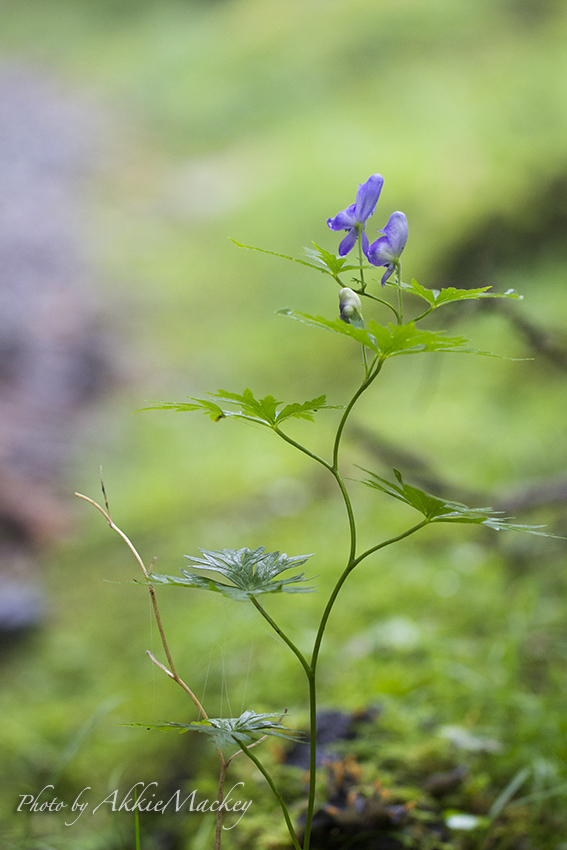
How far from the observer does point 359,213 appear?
0.45 meters

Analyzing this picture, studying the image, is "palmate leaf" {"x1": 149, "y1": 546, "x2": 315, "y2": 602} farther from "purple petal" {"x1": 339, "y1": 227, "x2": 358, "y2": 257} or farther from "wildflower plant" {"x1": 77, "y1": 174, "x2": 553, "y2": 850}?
"purple petal" {"x1": 339, "y1": 227, "x2": 358, "y2": 257}

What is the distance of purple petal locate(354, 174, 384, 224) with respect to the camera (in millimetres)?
437

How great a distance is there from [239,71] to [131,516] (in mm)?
3590

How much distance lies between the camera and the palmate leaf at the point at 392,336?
1.22 feet

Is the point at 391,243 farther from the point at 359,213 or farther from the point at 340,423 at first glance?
the point at 340,423

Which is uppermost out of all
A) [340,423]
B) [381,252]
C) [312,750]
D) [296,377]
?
[381,252]

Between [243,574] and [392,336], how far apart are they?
0.64 ft

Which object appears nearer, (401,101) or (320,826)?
(320,826)

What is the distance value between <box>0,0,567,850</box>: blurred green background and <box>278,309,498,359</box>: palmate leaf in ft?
1.58

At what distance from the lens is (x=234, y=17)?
4.43 m

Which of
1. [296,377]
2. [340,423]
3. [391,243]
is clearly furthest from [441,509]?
[296,377]

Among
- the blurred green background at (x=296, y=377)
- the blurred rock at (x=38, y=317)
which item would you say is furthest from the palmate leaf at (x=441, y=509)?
the blurred rock at (x=38, y=317)

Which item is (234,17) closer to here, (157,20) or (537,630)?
(157,20)

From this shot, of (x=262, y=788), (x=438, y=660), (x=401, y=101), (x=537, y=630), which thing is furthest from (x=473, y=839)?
(x=401, y=101)
